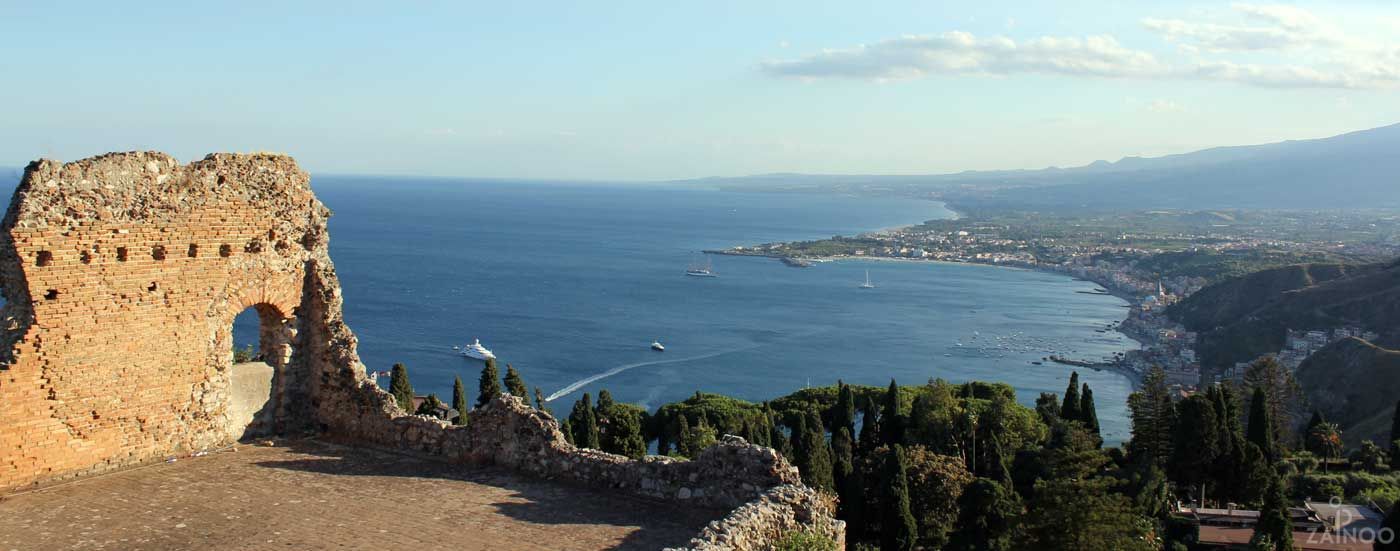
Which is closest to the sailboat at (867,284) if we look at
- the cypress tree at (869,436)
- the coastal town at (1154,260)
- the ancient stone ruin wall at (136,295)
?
the coastal town at (1154,260)

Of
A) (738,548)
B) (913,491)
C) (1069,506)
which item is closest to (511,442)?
(738,548)

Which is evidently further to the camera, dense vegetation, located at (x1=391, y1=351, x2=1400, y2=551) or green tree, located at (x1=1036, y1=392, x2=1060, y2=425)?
green tree, located at (x1=1036, y1=392, x2=1060, y2=425)

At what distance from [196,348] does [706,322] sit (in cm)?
9258

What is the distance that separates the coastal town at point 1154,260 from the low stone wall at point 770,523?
7075 centimetres

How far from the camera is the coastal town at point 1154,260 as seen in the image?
8619cm

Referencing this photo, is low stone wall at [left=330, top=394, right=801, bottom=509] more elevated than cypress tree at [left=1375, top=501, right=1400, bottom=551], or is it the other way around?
low stone wall at [left=330, top=394, right=801, bottom=509]

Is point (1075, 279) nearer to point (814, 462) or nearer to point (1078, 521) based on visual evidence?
point (814, 462)

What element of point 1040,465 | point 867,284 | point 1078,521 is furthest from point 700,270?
point 1078,521

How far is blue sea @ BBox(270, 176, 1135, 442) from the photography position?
78.9 m

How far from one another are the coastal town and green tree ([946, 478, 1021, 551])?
53.1 m

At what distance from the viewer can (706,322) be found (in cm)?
10431

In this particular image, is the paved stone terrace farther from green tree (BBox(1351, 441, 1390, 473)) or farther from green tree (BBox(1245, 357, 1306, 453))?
green tree (BBox(1245, 357, 1306, 453))

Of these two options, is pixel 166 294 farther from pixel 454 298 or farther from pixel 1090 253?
pixel 1090 253

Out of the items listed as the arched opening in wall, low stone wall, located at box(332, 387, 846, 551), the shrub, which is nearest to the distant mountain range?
low stone wall, located at box(332, 387, 846, 551)
